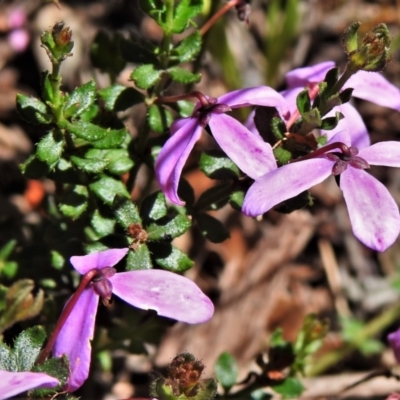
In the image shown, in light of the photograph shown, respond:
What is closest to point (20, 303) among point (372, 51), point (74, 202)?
point (74, 202)

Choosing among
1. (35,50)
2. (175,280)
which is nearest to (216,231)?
(175,280)

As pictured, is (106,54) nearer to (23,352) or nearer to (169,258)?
(169,258)

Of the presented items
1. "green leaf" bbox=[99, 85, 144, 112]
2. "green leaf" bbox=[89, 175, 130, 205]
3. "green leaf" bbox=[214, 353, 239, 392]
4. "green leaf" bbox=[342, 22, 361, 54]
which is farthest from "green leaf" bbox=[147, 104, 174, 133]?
"green leaf" bbox=[214, 353, 239, 392]

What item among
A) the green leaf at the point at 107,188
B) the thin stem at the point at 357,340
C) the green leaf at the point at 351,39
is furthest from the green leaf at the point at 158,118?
the thin stem at the point at 357,340

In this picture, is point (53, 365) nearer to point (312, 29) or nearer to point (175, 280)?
point (175, 280)

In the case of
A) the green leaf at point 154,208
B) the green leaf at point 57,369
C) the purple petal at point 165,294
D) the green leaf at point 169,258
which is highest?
the green leaf at point 154,208

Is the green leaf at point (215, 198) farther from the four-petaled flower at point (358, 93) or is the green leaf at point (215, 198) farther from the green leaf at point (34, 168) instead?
the green leaf at point (34, 168)

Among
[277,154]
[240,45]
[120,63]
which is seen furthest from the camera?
[240,45]
